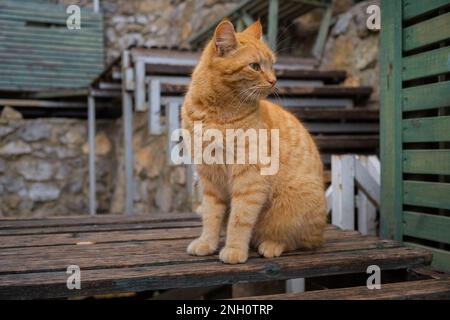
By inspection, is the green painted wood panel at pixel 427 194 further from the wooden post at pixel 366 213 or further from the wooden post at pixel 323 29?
the wooden post at pixel 323 29

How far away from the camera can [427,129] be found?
2336 mm

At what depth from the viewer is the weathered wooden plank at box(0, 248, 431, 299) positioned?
1.71m

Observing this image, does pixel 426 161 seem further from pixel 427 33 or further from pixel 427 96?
pixel 427 33

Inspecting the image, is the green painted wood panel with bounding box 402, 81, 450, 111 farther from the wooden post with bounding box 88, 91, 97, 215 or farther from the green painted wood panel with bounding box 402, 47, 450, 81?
the wooden post with bounding box 88, 91, 97, 215

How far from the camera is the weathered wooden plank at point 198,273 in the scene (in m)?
1.71

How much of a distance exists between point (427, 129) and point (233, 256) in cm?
113

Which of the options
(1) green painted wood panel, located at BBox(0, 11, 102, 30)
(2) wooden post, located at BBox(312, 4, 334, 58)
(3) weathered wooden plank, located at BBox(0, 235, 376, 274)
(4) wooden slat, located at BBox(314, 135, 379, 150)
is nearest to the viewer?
(3) weathered wooden plank, located at BBox(0, 235, 376, 274)

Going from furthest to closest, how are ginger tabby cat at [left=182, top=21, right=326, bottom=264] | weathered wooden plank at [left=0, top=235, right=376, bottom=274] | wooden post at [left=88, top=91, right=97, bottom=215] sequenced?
wooden post at [left=88, top=91, right=97, bottom=215] < ginger tabby cat at [left=182, top=21, right=326, bottom=264] < weathered wooden plank at [left=0, top=235, right=376, bottom=274]

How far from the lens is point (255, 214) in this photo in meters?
2.07

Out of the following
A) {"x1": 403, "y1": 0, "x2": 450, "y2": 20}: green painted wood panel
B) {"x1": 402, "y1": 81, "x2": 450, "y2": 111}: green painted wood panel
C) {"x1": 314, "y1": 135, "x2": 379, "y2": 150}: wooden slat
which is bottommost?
{"x1": 314, "y1": 135, "x2": 379, "y2": 150}: wooden slat

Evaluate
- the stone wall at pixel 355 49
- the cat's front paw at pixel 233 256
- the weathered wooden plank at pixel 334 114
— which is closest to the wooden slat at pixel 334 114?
the weathered wooden plank at pixel 334 114

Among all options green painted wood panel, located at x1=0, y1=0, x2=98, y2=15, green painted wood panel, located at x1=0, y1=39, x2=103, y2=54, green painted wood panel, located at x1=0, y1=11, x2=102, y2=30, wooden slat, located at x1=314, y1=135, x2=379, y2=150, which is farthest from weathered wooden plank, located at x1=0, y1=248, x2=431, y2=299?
green painted wood panel, located at x1=0, y1=0, x2=98, y2=15

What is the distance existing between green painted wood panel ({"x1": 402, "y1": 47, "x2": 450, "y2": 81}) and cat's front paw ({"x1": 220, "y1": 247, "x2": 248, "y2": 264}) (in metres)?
1.24
